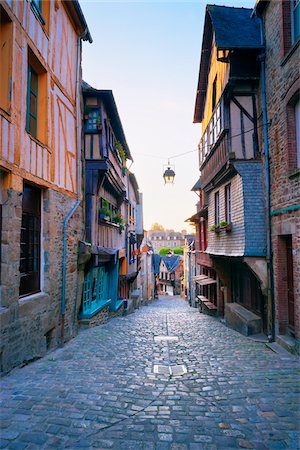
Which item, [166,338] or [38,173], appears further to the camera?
[166,338]

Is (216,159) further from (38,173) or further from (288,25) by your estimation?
(38,173)

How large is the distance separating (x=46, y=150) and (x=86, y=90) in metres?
3.59

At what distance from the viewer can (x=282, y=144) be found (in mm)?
7109

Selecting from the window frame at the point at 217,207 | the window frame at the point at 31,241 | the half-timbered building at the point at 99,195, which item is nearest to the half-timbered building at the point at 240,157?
the window frame at the point at 217,207

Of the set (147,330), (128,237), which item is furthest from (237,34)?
(128,237)

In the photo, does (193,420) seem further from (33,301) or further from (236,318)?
(236,318)

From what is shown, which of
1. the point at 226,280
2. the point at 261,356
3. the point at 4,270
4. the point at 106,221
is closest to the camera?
the point at 4,270

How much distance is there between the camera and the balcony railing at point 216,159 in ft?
29.5

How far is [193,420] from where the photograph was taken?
374 cm

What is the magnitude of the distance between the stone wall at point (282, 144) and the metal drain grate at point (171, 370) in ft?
8.75

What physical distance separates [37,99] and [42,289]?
4.19 meters

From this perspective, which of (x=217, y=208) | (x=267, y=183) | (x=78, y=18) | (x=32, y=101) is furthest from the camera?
(x=217, y=208)

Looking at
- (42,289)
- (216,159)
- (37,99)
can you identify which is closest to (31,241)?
(42,289)

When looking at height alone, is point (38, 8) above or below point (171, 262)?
above
